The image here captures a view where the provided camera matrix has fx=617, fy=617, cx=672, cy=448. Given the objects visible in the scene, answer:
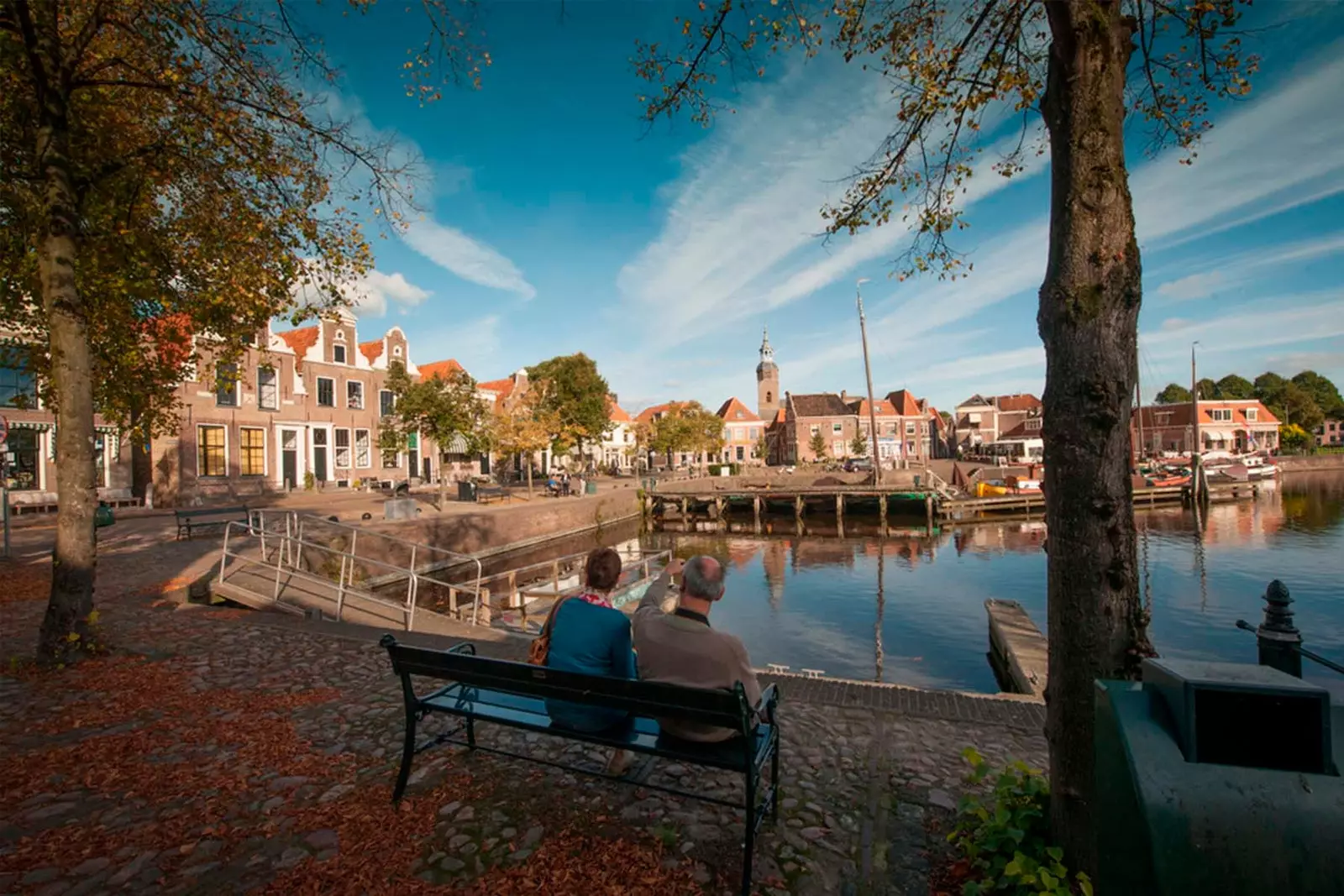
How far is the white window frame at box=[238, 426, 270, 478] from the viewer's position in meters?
27.2

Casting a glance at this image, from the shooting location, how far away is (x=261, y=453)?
28281 mm

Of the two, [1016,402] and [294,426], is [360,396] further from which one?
[1016,402]

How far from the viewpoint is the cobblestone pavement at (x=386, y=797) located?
118 inches

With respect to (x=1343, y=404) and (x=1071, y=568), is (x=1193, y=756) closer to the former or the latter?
(x=1071, y=568)

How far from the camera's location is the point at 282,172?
696 centimetres

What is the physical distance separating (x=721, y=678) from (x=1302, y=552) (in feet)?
93.9

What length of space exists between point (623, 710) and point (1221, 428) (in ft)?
288

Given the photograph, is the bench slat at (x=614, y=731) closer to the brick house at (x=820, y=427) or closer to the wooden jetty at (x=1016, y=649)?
the wooden jetty at (x=1016, y=649)

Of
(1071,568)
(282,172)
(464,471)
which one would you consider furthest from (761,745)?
(464,471)

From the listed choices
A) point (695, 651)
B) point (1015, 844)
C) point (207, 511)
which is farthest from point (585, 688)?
point (207, 511)

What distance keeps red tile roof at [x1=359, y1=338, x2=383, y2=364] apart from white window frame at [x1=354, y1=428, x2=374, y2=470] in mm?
4339

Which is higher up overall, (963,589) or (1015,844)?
(1015,844)

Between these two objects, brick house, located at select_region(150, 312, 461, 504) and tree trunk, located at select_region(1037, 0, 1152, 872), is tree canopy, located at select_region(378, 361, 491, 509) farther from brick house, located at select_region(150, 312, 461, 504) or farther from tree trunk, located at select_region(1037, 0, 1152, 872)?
tree trunk, located at select_region(1037, 0, 1152, 872)

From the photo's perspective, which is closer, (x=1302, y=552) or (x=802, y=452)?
(x=1302, y=552)
